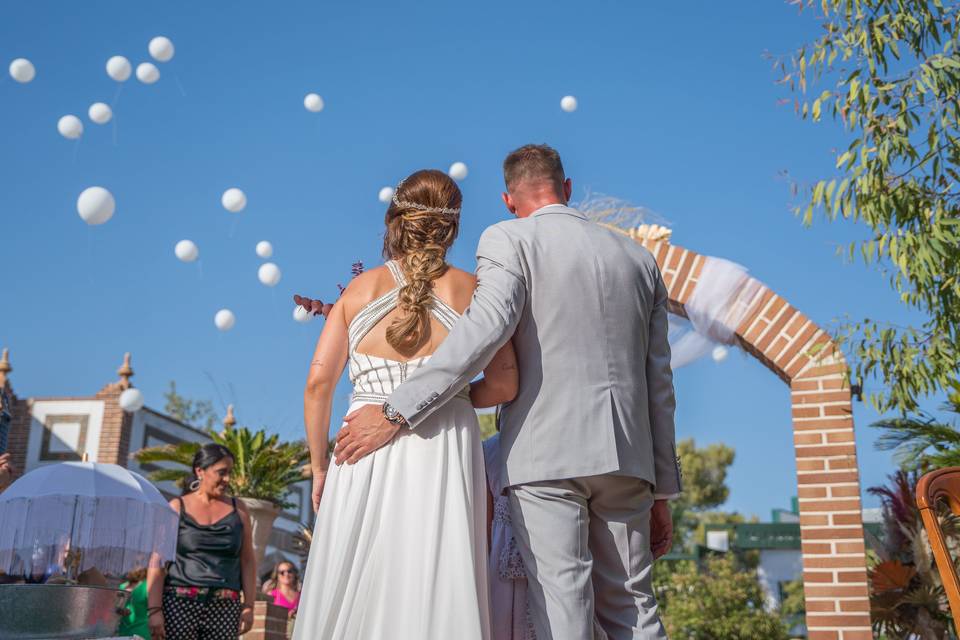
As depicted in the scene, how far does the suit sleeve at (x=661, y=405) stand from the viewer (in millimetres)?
2723

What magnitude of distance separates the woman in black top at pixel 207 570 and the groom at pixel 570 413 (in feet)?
8.51

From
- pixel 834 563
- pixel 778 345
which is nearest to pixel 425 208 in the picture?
pixel 778 345

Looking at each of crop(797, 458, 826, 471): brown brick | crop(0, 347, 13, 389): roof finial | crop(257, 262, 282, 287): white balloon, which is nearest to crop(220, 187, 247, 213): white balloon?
crop(257, 262, 282, 287): white balloon

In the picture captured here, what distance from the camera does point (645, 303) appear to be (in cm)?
278

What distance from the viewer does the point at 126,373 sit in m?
20.8

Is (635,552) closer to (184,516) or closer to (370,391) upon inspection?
(370,391)

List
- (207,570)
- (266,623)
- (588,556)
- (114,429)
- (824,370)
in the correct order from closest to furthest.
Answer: (588,556) → (207,570) → (824,370) → (266,623) → (114,429)

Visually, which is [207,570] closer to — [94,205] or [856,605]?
[856,605]

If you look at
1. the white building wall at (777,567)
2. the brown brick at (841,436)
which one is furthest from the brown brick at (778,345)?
the white building wall at (777,567)

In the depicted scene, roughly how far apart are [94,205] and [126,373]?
12609mm

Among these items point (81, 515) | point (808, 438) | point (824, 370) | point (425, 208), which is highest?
point (824, 370)

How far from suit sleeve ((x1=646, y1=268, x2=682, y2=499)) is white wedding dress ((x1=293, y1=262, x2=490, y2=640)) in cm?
53

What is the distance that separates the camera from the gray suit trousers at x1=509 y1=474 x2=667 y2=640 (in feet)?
7.74

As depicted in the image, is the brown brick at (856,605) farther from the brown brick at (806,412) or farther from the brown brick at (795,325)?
the brown brick at (795,325)
